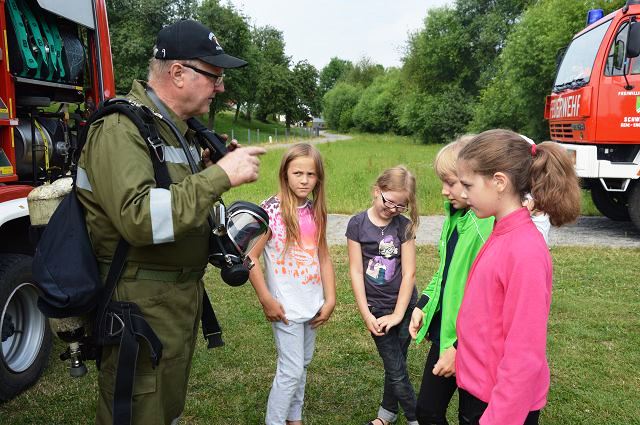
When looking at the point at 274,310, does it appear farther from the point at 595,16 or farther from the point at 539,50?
the point at 539,50

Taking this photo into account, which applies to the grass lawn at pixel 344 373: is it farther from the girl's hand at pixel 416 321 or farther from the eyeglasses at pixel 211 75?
the eyeglasses at pixel 211 75

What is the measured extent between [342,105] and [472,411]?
81595 millimetres

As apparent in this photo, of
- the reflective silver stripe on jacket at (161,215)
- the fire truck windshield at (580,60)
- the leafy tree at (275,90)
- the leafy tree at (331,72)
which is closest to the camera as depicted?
the reflective silver stripe on jacket at (161,215)

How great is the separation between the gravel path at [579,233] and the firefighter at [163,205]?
590 cm

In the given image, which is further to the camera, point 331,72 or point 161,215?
point 331,72

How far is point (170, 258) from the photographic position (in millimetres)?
2061

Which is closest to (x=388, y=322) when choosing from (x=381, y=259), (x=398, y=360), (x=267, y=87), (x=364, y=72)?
(x=398, y=360)

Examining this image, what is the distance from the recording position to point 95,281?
6.44 feet

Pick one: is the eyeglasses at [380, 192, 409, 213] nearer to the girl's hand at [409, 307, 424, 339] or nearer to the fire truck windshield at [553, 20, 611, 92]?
the girl's hand at [409, 307, 424, 339]

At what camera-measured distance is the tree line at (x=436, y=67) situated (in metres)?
19.8

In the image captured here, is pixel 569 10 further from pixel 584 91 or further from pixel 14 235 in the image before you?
pixel 14 235

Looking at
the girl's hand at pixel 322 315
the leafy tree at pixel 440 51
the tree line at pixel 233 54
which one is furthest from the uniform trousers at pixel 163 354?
the leafy tree at pixel 440 51

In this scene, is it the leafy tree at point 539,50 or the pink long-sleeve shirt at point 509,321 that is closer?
the pink long-sleeve shirt at point 509,321

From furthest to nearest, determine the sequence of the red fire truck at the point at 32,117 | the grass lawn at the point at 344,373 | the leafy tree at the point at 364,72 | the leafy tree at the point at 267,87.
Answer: the leafy tree at the point at 364,72 < the leafy tree at the point at 267,87 < the red fire truck at the point at 32,117 < the grass lawn at the point at 344,373
